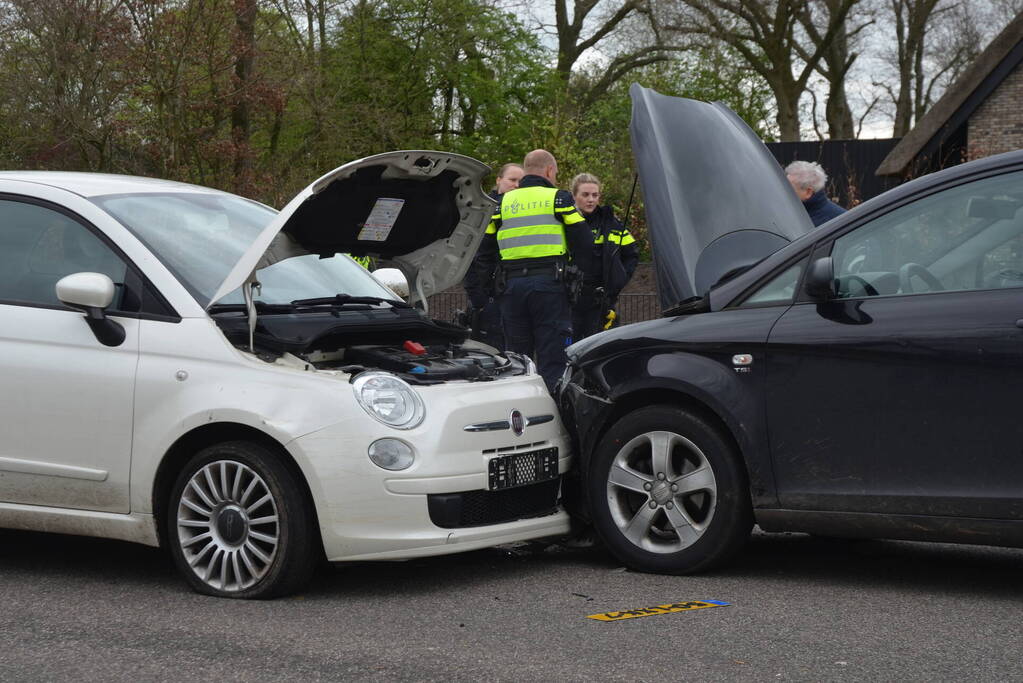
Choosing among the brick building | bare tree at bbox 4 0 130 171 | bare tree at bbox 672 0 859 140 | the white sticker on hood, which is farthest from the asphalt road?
bare tree at bbox 672 0 859 140

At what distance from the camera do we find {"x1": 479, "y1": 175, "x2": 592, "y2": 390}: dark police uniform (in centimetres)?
989

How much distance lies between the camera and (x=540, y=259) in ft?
32.6

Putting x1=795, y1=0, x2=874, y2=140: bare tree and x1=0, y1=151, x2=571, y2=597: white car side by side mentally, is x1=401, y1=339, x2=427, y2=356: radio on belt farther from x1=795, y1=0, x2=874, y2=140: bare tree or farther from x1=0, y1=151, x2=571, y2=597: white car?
x1=795, y1=0, x2=874, y2=140: bare tree

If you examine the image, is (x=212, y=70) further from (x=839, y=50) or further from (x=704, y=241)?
(x=839, y=50)

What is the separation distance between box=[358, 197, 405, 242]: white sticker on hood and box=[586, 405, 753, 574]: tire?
158cm

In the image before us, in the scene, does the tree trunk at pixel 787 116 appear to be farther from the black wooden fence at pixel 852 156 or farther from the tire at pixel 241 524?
the tire at pixel 241 524

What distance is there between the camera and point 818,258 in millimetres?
5727

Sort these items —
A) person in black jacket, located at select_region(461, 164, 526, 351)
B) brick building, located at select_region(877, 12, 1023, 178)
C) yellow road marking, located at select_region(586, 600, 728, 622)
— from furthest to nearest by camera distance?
brick building, located at select_region(877, 12, 1023, 178) → person in black jacket, located at select_region(461, 164, 526, 351) → yellow road marking, located at select_region(586, 600, 728, 622)

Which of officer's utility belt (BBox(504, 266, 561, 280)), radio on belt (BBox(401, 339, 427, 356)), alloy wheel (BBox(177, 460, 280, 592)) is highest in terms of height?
officer's utility belt (BBox(504, 266, 561, 280))

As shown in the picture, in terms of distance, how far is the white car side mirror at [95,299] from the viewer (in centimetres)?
562

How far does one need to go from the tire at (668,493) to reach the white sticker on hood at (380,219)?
62.1 inches

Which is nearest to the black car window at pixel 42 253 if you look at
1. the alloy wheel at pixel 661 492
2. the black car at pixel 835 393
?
the black car at pixel 835 393

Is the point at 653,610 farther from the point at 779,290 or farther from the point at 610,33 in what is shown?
the point at 610,33

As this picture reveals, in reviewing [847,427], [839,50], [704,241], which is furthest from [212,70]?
[839,50]
